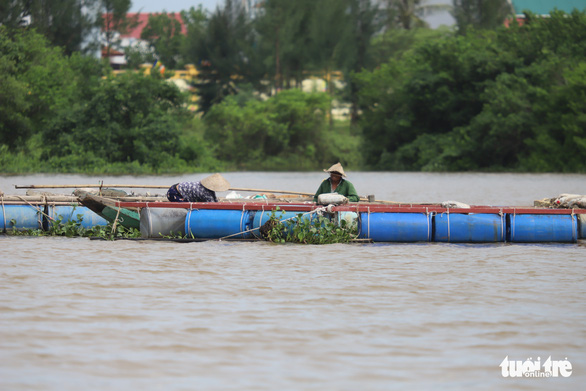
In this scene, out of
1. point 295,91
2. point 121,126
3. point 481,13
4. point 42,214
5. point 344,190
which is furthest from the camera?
point 481,13

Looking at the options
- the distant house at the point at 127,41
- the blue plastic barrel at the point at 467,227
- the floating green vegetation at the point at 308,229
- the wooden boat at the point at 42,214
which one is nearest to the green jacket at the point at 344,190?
the floating green vegetation at the point at 308,229

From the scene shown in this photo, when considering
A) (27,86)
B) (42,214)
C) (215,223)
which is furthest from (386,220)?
(27,86)

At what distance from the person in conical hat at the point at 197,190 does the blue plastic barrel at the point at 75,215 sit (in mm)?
1642

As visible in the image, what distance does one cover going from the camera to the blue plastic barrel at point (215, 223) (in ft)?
45.1

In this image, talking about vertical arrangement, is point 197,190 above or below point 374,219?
above

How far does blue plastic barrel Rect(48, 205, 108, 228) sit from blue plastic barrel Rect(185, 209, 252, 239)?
2148mm

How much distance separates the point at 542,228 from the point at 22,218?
8.91 m

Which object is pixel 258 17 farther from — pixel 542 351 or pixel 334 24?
pixel 542 351

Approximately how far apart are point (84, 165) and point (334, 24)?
1168 inches

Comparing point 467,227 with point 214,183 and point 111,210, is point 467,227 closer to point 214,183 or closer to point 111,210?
point 214,183

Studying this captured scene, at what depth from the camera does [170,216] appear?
45.3ft

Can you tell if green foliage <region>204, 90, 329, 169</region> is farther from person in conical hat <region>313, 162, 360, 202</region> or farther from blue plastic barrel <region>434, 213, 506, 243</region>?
blue plastic barrel <region>434, 213, 506, 243</region>

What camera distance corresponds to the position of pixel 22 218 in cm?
1515

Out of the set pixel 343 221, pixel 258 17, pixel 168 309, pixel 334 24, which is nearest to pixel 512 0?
pixel 334 24
